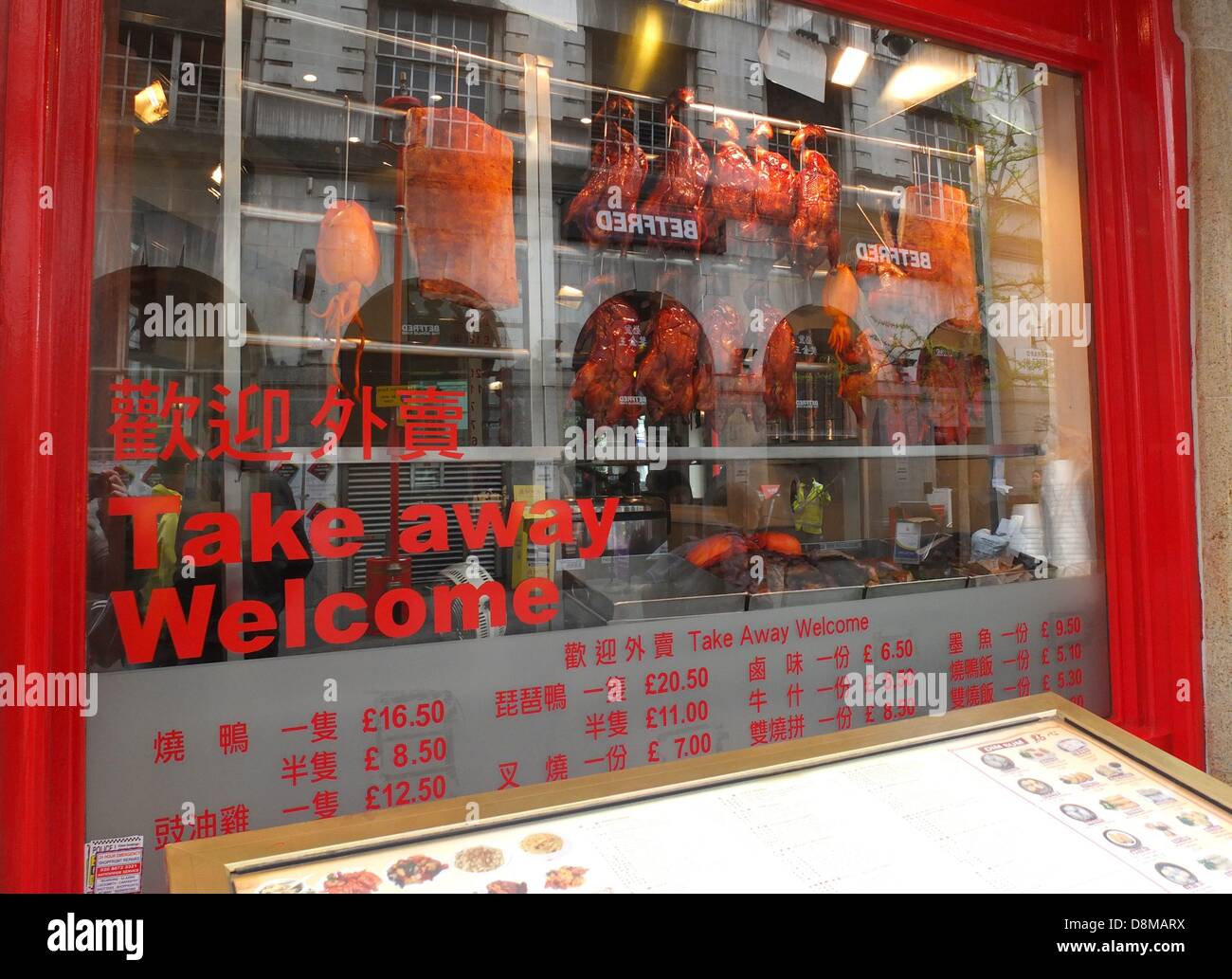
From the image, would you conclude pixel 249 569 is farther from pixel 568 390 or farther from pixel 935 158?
pixel 935 158

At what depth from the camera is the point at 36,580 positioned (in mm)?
1525

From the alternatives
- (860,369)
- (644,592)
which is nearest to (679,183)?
(860,369)

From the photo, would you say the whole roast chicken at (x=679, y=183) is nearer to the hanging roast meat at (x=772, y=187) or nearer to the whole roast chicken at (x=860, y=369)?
the hanging roast meat at (x=772, y=187)

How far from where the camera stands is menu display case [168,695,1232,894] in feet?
4.02

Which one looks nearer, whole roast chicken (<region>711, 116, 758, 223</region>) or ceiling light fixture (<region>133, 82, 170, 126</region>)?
ceiling light fixture (<region>133, 82, 170, 126</region>)

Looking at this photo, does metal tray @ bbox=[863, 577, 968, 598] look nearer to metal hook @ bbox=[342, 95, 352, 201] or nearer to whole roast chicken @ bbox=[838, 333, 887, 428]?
whole roast chicken @ bbox=[838, 333, 887, 428]

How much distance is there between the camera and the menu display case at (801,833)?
1.22 metres

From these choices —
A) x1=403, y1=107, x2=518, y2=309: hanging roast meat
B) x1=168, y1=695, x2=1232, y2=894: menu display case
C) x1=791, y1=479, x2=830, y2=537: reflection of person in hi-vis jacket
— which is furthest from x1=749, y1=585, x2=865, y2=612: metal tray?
x1=403, y1=107, x2=518, y2=309: hanging roast meat

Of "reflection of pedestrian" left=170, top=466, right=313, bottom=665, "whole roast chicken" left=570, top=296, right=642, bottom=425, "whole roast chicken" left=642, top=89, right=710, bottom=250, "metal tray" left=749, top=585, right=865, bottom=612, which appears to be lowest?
"metal tray" left=749, top=585, right=865, bottom=612

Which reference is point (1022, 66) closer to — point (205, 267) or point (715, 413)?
point (715, 413)

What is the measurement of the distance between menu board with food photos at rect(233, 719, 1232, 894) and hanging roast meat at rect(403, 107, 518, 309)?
1.78 metres

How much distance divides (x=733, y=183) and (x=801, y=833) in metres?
2.53

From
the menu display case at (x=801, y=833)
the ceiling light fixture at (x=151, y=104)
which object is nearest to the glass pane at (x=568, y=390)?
the ceiling light fixture at (x=151, y=104)
